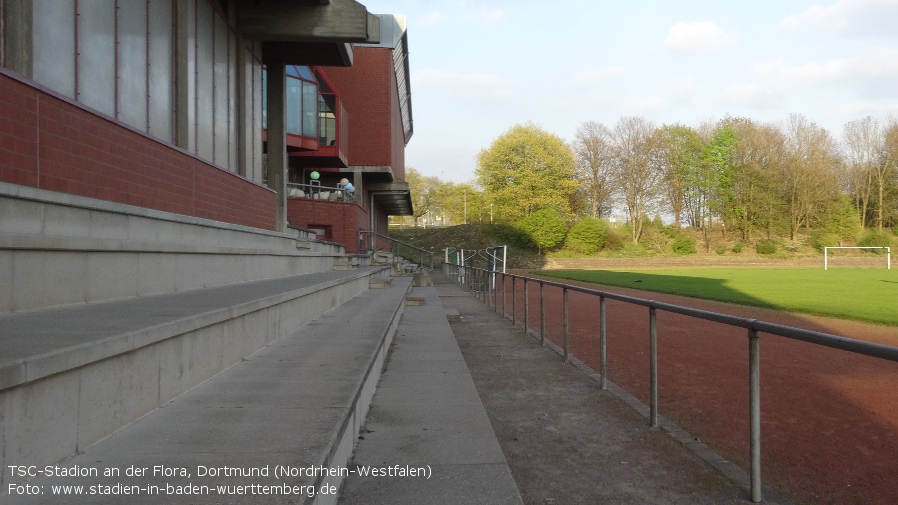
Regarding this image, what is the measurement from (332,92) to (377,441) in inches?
985

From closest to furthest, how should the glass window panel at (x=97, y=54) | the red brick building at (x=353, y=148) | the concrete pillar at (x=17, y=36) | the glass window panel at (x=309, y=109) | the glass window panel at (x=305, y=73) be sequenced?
1. the concrete pillar at (x=17, y=36)
2. the glass window panel at (x=97, y=54)
3. the glass window panel at (x=305, y=73)
4. the glass window panel at (x=309, y=109)
5. the red brick building at (x=353, y=148)

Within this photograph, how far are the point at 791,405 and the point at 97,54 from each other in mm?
7669

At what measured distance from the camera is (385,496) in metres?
Answer: 3.49

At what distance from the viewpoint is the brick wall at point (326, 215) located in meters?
24.7

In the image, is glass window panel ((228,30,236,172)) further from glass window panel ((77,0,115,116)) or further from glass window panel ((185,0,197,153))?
glass window panel ((77,0,115,116))

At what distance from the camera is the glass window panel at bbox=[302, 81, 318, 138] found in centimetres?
2467

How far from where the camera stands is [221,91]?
11789 millimetres

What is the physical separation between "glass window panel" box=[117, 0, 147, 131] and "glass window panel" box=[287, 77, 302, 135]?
1565 centimetres

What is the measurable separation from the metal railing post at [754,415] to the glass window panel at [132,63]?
23.0 feet

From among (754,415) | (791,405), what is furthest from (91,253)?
(791,405)

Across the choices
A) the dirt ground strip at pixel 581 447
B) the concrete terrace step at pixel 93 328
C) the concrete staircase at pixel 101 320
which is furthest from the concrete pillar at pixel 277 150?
the concrete terrace step at pixel 93 328

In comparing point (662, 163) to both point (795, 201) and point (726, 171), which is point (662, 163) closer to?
point (726, 171)

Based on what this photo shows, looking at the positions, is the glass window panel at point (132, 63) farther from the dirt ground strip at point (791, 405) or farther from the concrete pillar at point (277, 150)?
the concrete pillar at point (277, 150)

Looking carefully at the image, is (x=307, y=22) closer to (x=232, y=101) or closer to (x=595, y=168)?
(x=232, y=101)
